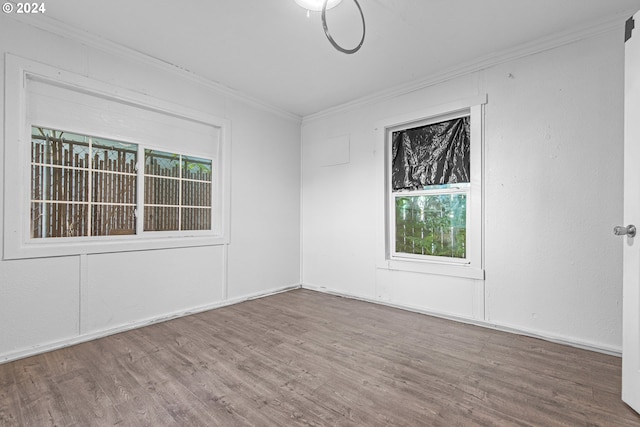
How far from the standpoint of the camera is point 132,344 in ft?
8.69

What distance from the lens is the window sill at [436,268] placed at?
317 cm

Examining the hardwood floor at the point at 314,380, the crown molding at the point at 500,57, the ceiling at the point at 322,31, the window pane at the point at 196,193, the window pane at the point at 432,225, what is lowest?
the hardwood floor at the point at 314,380

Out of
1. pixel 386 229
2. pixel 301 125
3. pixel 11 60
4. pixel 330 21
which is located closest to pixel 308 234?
pixel 386 229

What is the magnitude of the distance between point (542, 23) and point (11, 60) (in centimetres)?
427

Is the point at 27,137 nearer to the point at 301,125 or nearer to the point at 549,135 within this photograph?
the point at 301,125

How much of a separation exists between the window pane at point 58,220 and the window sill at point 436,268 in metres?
3.22

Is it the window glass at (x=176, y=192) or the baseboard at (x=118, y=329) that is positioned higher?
the window glass at (x=176, y=192)

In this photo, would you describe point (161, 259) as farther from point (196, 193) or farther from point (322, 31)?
point (322, 31)

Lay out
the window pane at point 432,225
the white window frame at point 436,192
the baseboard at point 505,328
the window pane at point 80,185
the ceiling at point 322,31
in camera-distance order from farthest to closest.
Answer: the window pane at point 432,225 → the white window frame at point 436,192 → the window pane at point 80,185 → the baseboard at point 505,328 → the ceiling at point 322,31

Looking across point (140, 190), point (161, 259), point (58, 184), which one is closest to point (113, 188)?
point (140, 190)

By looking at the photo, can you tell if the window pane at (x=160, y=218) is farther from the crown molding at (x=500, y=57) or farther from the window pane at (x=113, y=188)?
the crown molding at (x=500, y=57)

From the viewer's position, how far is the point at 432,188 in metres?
3.55

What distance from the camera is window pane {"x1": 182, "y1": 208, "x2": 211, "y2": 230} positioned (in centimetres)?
358

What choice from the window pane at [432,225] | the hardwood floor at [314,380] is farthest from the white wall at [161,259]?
the window pane at [432,225]
